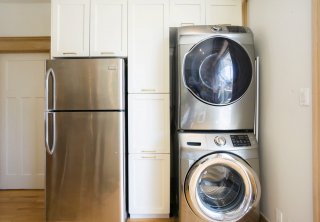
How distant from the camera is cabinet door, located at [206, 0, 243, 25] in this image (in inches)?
85.4

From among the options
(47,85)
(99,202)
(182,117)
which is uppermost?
(47,85)

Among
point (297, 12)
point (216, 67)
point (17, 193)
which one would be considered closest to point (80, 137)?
point (216, 67)

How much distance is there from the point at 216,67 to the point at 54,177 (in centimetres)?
176

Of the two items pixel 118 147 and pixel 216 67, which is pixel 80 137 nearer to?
pixel 118 147

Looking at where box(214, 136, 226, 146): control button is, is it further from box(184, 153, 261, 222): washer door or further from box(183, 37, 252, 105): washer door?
box(183, 37, 252, 105): washer door

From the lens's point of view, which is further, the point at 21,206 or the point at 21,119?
the point at 21,119

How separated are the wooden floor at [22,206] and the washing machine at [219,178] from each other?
379mm

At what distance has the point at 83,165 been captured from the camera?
1.96 metres

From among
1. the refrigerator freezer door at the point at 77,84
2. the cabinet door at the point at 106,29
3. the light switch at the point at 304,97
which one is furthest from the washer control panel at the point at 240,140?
the cabinet door at the point at 106,29

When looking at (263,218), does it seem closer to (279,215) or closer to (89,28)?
(279,215)

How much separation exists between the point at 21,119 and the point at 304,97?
3192mm

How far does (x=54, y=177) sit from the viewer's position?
1963 millimetres

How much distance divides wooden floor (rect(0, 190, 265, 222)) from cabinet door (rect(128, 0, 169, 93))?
1.34 meters

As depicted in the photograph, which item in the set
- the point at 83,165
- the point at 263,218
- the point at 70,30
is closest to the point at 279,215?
the point at 263,218
